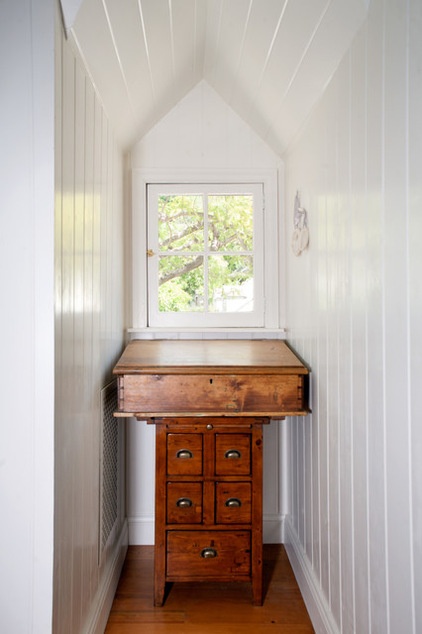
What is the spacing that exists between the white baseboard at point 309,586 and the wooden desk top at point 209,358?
33.5 inches

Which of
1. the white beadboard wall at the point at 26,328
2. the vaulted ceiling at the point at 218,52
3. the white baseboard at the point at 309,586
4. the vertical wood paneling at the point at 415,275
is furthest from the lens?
the white baseboard at the point at 309,586

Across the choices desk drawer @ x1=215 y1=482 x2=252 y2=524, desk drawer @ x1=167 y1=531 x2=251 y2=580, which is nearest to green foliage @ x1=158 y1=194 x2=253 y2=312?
desk drawer @ x1=215 y1=482 x2=252 y2=524

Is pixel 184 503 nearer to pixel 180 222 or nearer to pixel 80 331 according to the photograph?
pixel 80 331

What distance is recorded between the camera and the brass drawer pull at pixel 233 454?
5.90 feet

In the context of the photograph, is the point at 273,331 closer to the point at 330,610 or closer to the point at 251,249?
the point at 251,249

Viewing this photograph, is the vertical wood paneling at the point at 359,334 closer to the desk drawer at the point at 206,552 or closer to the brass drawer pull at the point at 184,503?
the desk drawer at the point at 206,552

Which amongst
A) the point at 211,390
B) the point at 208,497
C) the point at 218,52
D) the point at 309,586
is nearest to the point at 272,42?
the point at 218,52

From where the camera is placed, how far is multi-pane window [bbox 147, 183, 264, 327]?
2.32 meters

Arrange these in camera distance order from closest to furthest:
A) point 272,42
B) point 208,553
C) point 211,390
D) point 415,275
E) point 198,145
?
point 415,275
point 272,42
point 211,390
point 208,553
point 198,145

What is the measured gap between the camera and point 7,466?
3.67 feet

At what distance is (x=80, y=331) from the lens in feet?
4.53

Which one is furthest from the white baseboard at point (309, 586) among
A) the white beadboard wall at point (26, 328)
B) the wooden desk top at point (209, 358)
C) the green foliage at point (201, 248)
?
the green foliage at point (201, 248)

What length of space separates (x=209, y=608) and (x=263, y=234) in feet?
5.93

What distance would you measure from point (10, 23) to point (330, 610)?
2.06m
